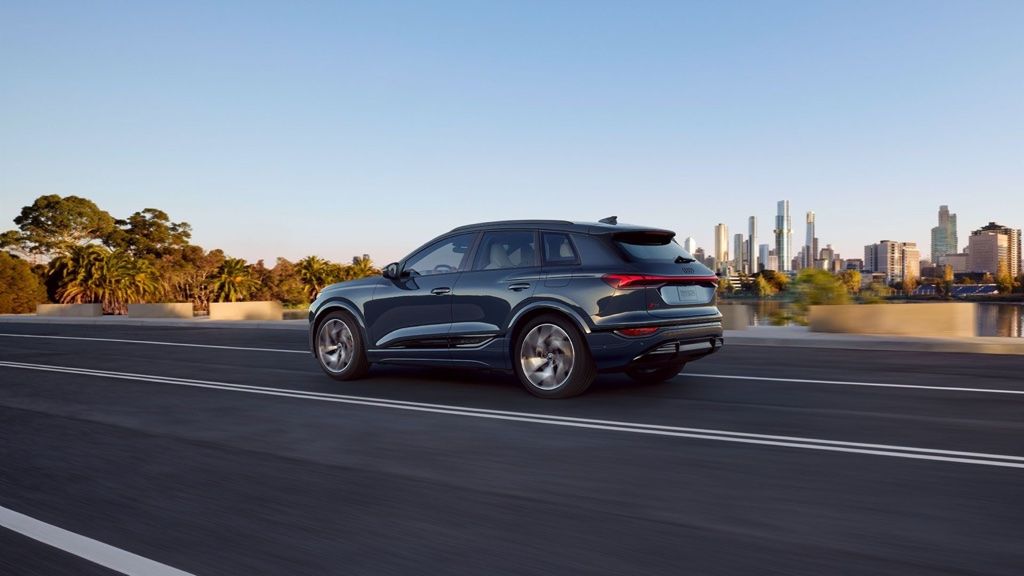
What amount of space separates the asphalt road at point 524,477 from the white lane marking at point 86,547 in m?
0.05

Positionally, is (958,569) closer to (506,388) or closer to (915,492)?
(915,492)

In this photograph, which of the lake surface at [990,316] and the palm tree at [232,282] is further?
the palm tree at [232,282]

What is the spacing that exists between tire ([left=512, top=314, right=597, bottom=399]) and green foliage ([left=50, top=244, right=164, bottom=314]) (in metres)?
50.7

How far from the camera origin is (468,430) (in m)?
6.65

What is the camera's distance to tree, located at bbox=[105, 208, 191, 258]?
287 ft

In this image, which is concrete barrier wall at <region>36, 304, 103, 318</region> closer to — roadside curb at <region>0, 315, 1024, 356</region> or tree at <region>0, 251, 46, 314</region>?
tree at <region>0, 251, 46, 314</region>

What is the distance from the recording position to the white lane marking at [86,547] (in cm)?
348

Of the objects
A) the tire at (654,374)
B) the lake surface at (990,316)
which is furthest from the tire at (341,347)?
the lake surface at (990,316)

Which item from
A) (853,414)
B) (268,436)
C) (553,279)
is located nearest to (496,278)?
(553,279)

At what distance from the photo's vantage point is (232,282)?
67250 mm

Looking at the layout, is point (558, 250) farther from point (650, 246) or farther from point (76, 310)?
point (76, 310)

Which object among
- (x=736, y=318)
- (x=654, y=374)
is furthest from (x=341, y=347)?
(x=736, y=318)

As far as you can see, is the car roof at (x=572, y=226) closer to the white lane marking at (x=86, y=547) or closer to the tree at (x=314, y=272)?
the white lane marking at (x=86, y=547)

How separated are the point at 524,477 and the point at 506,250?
158 inches
